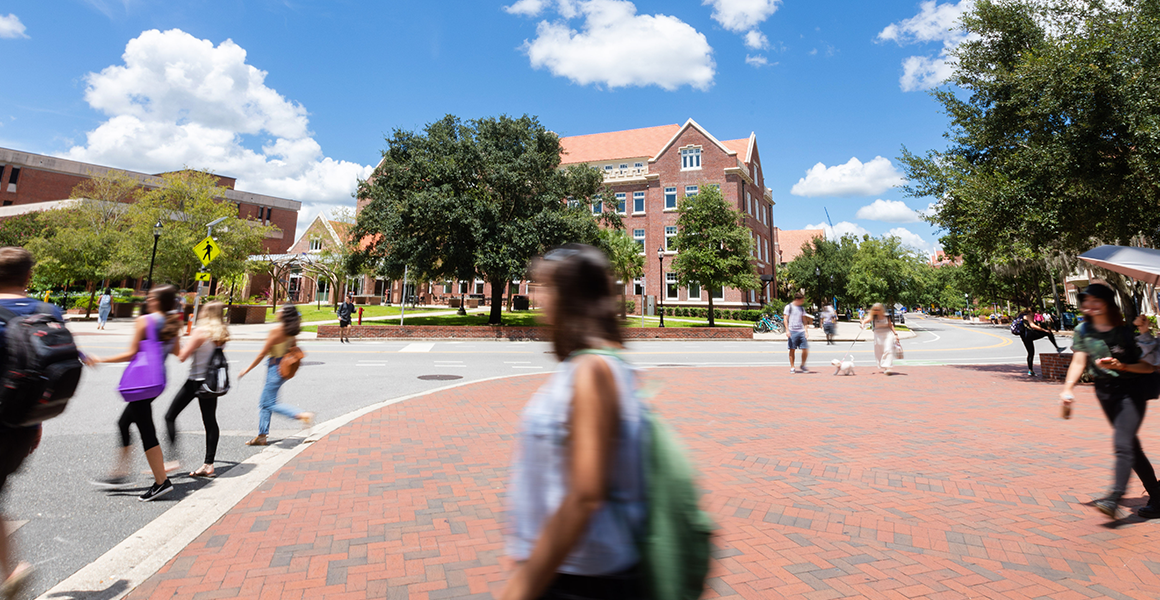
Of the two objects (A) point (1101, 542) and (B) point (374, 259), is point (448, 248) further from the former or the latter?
(A) point (1101, 542)

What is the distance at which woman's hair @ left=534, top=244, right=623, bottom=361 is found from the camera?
1525 millimetres

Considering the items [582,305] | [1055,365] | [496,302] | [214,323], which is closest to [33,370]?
[214,323]

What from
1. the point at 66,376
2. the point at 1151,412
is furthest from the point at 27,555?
the point at 1151,412

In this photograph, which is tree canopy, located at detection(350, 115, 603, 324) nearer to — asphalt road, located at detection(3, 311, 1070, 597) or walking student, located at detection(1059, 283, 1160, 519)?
asphalt road, located at detection(3, 311, 1070, 597)

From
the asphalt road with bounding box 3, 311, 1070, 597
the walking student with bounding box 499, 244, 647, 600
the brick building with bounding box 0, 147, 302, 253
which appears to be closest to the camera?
the walking student with bounding box 499, 244, 647, 600

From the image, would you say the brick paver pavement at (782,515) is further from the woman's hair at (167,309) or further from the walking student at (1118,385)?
the woman's hair at (167,309)

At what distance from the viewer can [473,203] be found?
26.0 m

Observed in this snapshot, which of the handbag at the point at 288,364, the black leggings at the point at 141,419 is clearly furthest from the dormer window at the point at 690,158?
the black leggings at the point at 141,419

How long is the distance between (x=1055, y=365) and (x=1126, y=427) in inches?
429

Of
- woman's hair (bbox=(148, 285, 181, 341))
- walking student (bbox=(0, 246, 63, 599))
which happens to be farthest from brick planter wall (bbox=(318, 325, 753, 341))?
walking student (bbox=(0, 246, 63, 599))

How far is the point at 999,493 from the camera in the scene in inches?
185

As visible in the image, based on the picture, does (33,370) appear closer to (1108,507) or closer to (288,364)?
(288,364)

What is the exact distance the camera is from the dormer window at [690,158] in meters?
48.4

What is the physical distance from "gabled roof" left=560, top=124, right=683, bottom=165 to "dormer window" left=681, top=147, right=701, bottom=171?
21.8ft
